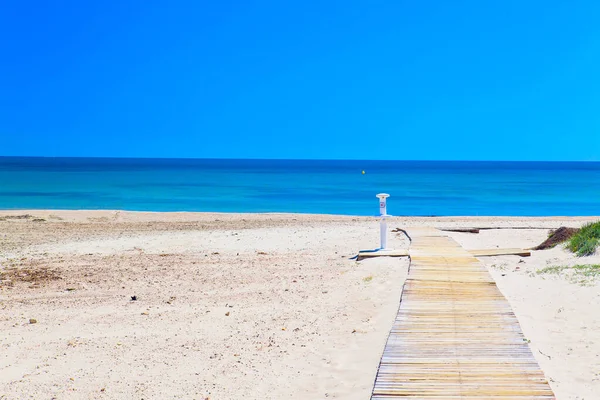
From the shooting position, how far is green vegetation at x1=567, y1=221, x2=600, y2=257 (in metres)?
11.6

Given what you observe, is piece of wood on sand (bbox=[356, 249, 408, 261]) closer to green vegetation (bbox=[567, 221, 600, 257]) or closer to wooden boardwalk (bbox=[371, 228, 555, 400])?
wooden boardwalk (bbox=[371, 228, 555, 400])

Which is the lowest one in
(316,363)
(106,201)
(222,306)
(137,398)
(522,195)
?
(137,398)

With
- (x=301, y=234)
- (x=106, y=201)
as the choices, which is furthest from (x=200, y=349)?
(x=106, y=201)

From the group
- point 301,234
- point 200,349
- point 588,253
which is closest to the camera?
point 200,349

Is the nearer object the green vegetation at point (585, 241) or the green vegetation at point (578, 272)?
the green vegetation at point (578, 272)

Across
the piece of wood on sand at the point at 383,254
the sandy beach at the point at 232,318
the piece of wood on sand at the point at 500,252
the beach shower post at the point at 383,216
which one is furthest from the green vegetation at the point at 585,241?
the beach shower post at the point at 383,216

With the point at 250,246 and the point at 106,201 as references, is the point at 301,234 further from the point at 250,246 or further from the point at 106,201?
the point at 106,201

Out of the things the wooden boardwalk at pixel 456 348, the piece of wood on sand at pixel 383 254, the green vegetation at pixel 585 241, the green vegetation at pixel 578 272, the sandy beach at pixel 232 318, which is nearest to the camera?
the wooden boardwalk at pixel 456 348

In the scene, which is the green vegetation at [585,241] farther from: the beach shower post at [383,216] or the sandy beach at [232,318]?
the beach shower post at [383,216]

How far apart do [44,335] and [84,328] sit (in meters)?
0.51

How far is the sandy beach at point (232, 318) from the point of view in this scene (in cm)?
623

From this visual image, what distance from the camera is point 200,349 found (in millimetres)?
7359

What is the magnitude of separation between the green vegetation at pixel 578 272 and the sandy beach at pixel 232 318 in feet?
0.37

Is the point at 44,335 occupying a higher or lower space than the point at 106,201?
lower
